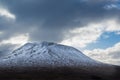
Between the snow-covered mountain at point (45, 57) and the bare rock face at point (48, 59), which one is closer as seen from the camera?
the bare rock face at point (48, 59)

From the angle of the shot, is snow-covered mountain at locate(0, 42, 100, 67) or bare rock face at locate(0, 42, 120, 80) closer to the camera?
bare rock face at locate(0, 42, 120, 80)

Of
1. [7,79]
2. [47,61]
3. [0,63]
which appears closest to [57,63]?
[47,61]

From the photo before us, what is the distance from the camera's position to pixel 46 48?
17500cm

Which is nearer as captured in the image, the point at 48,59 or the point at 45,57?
the point at 48,59

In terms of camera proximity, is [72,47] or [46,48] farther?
[72,47]

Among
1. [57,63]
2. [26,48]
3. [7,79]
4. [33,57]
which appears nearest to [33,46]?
[26,48]

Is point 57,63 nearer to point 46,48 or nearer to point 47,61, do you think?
point 47,61

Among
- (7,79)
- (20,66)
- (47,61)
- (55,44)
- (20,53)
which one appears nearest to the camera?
(7,79)

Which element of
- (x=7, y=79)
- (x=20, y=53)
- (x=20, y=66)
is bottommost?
(x=7, y=79)

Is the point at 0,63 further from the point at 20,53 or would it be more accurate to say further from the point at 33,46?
the point at 33,46

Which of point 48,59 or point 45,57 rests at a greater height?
point 45,57

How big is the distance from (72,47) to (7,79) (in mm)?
102837

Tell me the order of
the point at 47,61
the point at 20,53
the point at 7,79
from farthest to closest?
the point at 20,53 < the point at 47,61 < the point at 7,79

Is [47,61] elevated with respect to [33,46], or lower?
lower
